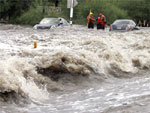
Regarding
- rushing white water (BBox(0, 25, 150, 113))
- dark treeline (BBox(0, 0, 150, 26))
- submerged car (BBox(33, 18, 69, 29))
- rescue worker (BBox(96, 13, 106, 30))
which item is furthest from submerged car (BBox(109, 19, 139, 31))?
dark treeline (BBox(0, 0, 150, 26))

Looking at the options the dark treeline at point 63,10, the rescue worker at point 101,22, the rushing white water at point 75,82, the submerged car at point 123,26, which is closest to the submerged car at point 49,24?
the rescue worker at point 101,22

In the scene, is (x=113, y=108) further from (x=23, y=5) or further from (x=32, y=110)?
(x=23, y=5)

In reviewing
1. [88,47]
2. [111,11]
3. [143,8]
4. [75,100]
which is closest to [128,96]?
[75,100]

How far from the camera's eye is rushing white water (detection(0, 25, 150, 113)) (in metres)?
6.86

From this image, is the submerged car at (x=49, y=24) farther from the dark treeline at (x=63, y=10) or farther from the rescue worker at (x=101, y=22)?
the dark treeline at (x=63, y=10)

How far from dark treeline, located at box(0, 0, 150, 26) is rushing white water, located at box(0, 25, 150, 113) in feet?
105

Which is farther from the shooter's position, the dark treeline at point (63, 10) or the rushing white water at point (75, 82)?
the dark treeline at point (63, 10)

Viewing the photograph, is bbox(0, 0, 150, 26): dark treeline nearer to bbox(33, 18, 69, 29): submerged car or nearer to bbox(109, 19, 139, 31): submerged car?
bbox(33, 18, 69, 29): submerged car

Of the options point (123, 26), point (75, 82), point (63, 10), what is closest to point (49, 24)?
point (123, 26)

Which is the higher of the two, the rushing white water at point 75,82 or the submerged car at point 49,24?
the rushing white water at point 75,82

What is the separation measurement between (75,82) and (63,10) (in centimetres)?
3956

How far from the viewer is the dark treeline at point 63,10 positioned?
44.5 meters

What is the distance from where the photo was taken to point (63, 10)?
1911 inches

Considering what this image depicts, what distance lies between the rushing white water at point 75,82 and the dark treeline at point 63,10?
32.0 metres
